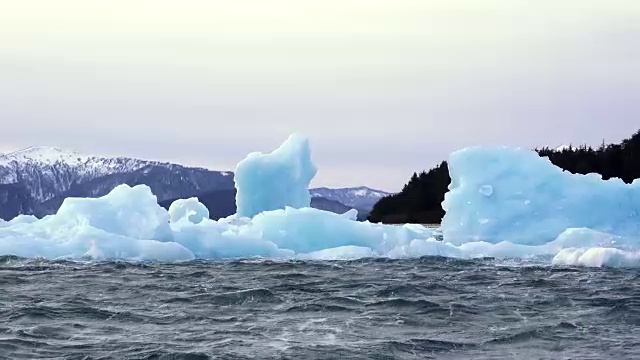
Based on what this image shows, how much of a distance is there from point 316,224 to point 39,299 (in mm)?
11865

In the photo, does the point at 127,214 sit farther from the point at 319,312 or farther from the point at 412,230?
the point at 319,312

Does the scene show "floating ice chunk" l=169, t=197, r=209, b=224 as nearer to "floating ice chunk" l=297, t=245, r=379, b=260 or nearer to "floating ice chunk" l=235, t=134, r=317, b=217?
"floating ice chunk" l=235, t=134, r=317, b=217

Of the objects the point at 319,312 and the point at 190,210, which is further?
the point at 190,210

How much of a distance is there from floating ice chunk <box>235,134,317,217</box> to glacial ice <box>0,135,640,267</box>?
4.68 metres

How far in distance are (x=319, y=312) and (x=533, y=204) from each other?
563 inches

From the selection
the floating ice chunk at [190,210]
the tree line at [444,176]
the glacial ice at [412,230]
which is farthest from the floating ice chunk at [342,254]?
the tree line at [444,176]

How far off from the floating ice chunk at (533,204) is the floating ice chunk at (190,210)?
9.29m

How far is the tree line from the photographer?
65.4 m

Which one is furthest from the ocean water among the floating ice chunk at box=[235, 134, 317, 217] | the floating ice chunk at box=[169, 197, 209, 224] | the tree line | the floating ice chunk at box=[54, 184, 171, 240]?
the tree line

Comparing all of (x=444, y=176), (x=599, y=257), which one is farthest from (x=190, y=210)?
(x=444, y=176)

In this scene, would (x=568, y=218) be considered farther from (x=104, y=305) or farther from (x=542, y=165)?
(x=104, y=305)

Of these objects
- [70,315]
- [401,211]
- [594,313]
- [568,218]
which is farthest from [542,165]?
[401,211]

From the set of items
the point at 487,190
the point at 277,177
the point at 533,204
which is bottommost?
the point at 533,204

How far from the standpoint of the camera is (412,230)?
2656 cm
